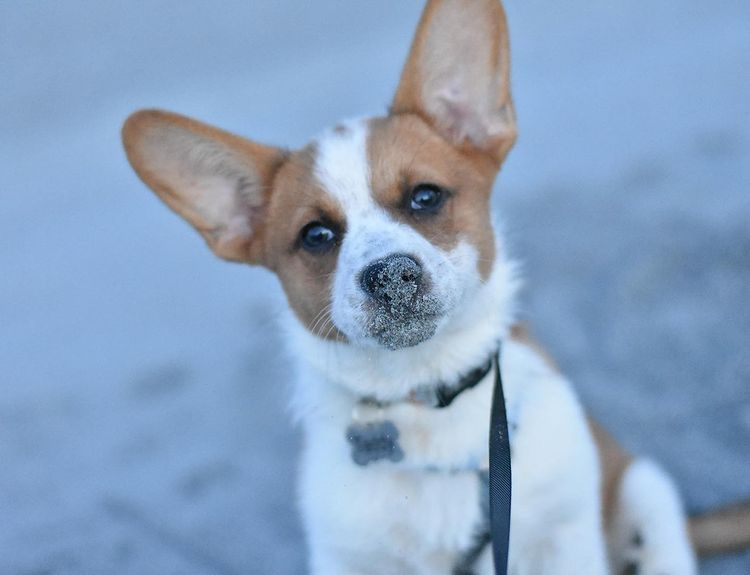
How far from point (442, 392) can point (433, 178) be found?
57 centimetres

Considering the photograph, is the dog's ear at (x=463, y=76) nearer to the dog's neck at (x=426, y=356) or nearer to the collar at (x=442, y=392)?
the dog's neck at (x=426, y=356)

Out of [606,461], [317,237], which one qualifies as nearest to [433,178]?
[317,237]

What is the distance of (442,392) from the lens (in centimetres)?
235

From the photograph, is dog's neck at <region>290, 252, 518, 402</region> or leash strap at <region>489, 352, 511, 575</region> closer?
leash strap at <region>489, 352, 511, 575</region>

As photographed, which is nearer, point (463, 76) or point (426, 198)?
point (426, 198)

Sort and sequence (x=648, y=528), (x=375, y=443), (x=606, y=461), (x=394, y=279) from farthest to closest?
(x=606, y=461), (x=648, y=528), (x=375, y=443), (x=394, y=279)

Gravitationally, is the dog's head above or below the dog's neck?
above

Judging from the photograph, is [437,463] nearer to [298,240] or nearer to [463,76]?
[298,240]

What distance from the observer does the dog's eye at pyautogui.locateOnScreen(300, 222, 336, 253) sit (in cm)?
237

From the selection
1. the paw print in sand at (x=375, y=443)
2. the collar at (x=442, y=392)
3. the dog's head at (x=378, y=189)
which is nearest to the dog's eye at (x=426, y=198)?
the dog's head at (x=378, y=189)

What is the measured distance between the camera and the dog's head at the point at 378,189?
A: 2.12 m

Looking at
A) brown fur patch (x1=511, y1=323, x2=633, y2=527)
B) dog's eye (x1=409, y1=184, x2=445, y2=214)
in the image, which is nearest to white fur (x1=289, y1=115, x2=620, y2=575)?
dog's eye (x1=409, y1=184, x2=445, y2=214)

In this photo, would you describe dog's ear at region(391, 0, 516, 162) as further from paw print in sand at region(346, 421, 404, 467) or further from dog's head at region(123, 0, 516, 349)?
paw print in sand at region(346, 421, 404, 467)

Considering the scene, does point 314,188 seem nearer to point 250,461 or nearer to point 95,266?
point 250,461
